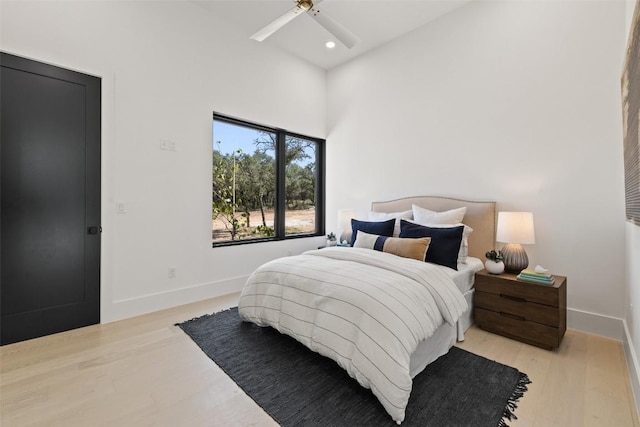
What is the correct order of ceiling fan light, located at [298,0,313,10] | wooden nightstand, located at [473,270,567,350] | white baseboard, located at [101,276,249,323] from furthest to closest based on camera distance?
1. white baseboard, located at [101,276,249,323]
2. ceiling fan light, located at [298,0,313,10]
3. wooden nightstand, located at [473,270,567,350]

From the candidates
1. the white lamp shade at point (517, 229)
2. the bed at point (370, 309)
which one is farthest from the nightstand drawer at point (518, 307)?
the white lamp shade at point (517, 229)

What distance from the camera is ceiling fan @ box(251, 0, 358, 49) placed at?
95.1 inches

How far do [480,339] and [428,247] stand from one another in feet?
2.76

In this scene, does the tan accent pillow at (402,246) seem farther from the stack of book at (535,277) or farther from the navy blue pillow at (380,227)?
the stack of book at (535,277)

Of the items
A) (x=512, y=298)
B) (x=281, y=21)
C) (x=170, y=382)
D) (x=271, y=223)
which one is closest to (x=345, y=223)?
(x=271, y=223)

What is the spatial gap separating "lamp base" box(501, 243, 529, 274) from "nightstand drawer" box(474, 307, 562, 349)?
17.1 inches

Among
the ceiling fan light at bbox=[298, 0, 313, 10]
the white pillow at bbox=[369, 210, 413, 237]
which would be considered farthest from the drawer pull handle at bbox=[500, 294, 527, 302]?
the ceiling fan light at bbox=[298, 0, 313, 10]

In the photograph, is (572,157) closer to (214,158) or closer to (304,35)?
(304,35)

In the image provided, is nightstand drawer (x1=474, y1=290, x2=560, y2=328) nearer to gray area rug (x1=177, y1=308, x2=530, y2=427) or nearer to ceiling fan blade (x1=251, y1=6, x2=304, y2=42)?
gray area rug (x1=177, y1=308, x2=530, y2=427)

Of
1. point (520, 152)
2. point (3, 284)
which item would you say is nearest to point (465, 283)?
point (520, 152)

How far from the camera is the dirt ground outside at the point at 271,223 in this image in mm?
3613

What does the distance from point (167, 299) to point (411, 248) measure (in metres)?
2.57

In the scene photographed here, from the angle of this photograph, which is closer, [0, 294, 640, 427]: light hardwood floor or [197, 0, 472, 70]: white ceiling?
[0, 294, 640, 427]: light hardwood floor

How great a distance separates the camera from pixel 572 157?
2.52 meters
